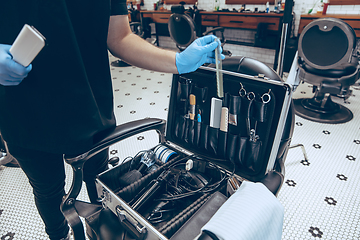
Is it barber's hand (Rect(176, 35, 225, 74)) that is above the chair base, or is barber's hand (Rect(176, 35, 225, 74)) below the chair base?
above

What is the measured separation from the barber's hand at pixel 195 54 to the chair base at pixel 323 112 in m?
2.13

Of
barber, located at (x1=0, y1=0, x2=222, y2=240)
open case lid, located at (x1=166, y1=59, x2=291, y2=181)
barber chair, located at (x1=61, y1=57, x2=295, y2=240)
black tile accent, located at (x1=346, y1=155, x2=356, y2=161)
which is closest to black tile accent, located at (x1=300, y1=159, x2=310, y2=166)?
black tile accent, located at (x1=346, y1=155, x2=356, y2=161)

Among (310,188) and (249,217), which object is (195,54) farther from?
(310,188)

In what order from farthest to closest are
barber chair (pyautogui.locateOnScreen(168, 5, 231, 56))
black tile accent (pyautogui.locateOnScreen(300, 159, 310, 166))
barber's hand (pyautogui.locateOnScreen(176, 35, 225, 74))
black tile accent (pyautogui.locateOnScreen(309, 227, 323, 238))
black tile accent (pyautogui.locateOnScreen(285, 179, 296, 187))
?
barber chair (pyautogui.locateOnScreen(168, 5, 231, 56))
black tile accent (pyautogui.locateOnScreen(300, 159, 310, 166))
black tile accent (pyautogui.locateOnScreen(285, 179, 296, 187))
black tile accent (pyautogui.locateOnScreen(309, 227, 323, 238))
barber's hand (pyautogui.locateOnScreen(176, 35, 225, 74))

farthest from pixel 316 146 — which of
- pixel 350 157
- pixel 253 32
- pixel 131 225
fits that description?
pixel 253 32

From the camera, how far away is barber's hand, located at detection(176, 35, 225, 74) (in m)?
0.84

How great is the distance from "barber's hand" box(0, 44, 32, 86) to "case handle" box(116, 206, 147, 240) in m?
0.53

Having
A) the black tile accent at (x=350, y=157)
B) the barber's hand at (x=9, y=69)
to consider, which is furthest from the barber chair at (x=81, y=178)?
the black tile accent at (x=350, y=157)

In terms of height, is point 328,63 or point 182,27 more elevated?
point 182,27

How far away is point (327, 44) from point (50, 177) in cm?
249

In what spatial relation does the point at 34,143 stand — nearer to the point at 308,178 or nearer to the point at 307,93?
the point at 308,178

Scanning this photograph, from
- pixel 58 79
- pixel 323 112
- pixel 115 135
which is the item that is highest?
pixel 58 79

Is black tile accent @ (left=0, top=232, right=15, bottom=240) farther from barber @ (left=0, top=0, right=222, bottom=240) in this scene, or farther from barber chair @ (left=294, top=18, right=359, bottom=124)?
barber chair @ (left=294, top=18, right=359, bottom=124)

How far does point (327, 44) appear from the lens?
6.98 ft
